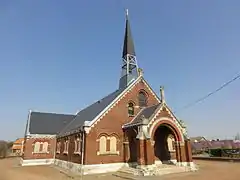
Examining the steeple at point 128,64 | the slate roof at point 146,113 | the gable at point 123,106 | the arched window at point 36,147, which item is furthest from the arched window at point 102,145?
the arched window at point 36,147

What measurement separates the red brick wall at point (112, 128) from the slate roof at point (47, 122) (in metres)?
18.1

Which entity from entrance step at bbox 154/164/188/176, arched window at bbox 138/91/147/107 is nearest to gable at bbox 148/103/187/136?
entrance step at bbox 154/164/188/176

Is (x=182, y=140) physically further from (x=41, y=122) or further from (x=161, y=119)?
(x=41, y=122)

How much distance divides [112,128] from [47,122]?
69.6 feet

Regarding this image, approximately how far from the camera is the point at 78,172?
21.7 metres

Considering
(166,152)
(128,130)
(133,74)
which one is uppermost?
(133,74)

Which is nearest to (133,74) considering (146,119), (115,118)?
(115,118)

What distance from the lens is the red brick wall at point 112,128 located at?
2180 cm

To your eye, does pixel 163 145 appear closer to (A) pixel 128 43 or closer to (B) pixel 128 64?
(B) pixel 128 64

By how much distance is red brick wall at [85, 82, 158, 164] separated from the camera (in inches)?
858

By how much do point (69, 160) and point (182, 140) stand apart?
13992mm

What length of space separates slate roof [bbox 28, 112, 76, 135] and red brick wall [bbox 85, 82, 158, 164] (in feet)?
59.3

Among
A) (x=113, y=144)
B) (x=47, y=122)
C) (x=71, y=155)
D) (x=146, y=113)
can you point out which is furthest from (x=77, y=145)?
(x=47, y=122)

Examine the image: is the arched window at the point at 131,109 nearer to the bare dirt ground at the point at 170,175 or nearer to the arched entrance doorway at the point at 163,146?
the arched entrance doorway at the point at 163,146
